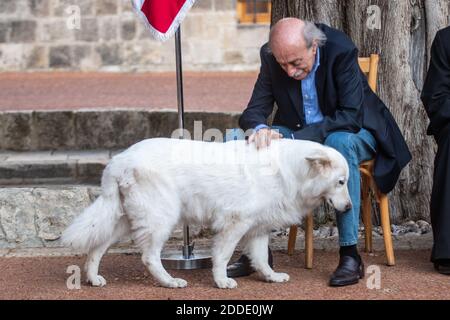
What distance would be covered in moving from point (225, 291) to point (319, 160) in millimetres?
978

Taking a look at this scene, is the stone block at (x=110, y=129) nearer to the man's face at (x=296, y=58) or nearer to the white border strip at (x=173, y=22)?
the white border strip at (x=173, y=22)

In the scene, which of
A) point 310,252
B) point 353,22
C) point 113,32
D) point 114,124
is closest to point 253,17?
point 113,32

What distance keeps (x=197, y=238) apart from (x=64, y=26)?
1166 cm

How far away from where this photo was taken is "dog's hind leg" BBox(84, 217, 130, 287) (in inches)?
252

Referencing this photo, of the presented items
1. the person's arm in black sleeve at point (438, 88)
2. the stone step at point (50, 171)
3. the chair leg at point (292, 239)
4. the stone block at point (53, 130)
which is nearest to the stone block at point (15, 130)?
the stone block at point (53, 130)

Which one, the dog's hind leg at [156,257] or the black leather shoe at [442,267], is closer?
the dog's hind leg at [156,257]

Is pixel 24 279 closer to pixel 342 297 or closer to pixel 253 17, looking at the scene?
pixel 342 297

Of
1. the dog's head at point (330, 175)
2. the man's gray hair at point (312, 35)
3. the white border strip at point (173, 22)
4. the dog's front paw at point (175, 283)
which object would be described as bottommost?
the dog's front paw at point (175, 283)

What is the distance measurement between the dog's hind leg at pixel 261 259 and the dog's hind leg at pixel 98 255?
2.56 ft

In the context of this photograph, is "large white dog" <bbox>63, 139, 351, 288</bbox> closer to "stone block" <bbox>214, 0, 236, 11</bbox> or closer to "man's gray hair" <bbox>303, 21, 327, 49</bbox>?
"man's gray hair" <bbox>303, 21, 327, 49</bbox>

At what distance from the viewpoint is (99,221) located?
247 inches

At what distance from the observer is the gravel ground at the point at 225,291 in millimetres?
6188

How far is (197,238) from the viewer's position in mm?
7984

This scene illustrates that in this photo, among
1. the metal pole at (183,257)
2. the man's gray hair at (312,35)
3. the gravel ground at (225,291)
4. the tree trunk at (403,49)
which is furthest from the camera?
the tree trunk at (403,49)
